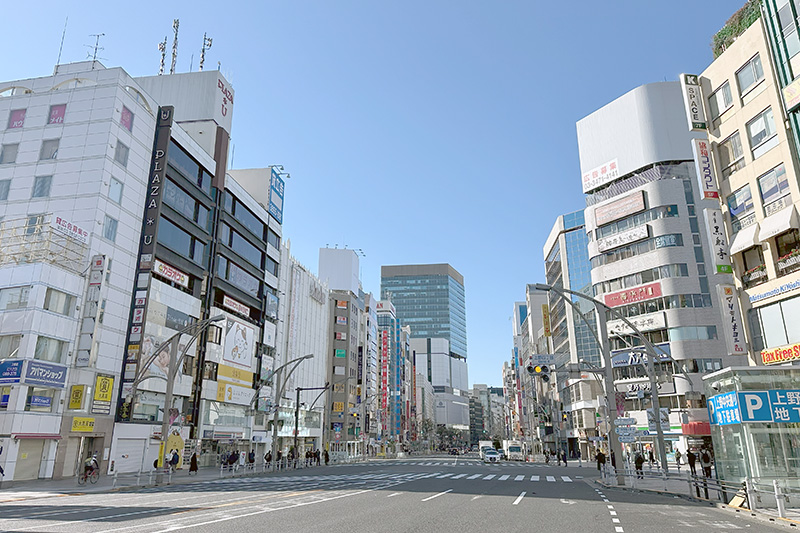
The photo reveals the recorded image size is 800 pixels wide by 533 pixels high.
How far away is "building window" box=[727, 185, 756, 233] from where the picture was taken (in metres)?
27.3

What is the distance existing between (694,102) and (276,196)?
54976 millimetres

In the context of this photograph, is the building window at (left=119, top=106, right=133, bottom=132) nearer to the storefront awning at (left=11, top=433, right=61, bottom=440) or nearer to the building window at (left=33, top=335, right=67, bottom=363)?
the building window at (left=33, top=335, right=67, bottom=363)

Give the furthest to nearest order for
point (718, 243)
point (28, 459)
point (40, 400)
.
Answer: point (40, 400) < point (28, 459) < point (718, 243)

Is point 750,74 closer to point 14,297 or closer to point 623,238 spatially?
point 14,297

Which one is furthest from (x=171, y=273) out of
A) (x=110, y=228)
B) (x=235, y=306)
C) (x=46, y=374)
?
(x=46, y=374)

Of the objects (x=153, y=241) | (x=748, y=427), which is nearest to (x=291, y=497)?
(x=748, y=427)

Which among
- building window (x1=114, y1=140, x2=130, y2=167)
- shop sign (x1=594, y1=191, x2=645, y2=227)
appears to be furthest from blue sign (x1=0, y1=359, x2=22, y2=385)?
shop sign (x1=594, y1=191, x2=645, y2=227)

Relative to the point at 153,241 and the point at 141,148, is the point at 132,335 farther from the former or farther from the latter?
the point at 141,148

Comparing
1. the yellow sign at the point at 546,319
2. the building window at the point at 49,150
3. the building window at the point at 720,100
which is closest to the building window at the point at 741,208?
the building window at the point at 720,100

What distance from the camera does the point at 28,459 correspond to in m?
32.4

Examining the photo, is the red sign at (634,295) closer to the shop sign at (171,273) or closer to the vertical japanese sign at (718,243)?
the vertical japanese sign at (718,243)

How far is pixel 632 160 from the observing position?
7075 centimetres

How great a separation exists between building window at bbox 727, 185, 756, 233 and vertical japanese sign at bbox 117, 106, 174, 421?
39.3 m

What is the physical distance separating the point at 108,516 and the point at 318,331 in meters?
78.8
